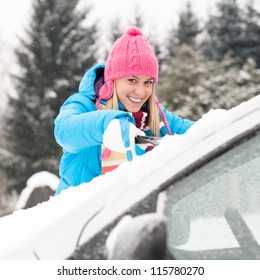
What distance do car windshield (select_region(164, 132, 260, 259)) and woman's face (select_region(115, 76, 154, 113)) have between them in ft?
3.85

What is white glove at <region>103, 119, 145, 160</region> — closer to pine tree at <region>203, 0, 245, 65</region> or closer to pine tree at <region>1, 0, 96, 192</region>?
pine tree at <region>1, 0, 96, 192</region>

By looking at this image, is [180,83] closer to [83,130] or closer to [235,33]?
[235,33]

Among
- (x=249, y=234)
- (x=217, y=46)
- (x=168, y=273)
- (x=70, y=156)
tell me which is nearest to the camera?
(x=168, y=273)

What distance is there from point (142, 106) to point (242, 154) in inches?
63.0

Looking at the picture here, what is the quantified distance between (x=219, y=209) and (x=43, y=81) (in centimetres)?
1676

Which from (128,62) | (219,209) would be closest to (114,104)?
(128,62)

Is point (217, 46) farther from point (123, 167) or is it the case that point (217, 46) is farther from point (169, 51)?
point (123, 167)

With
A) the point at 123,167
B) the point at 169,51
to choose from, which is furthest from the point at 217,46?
the point at 123,167

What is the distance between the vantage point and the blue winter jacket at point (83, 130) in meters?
2.20

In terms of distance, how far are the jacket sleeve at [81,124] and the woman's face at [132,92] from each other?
0.65 feet

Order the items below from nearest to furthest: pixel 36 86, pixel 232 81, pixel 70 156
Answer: pixel 70 156 < pixel 232 81 < pixel 36 86

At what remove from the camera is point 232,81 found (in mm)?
16828

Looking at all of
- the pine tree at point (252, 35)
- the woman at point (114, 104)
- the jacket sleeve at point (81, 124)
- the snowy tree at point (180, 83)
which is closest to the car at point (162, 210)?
the jacket sleeve at point (81, 124)

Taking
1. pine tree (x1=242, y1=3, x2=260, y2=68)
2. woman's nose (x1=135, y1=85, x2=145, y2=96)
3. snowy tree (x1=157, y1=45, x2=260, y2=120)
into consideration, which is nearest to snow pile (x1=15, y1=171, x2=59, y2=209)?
woman's nose (x1=135, y1=85, x2=145, y2=96)
